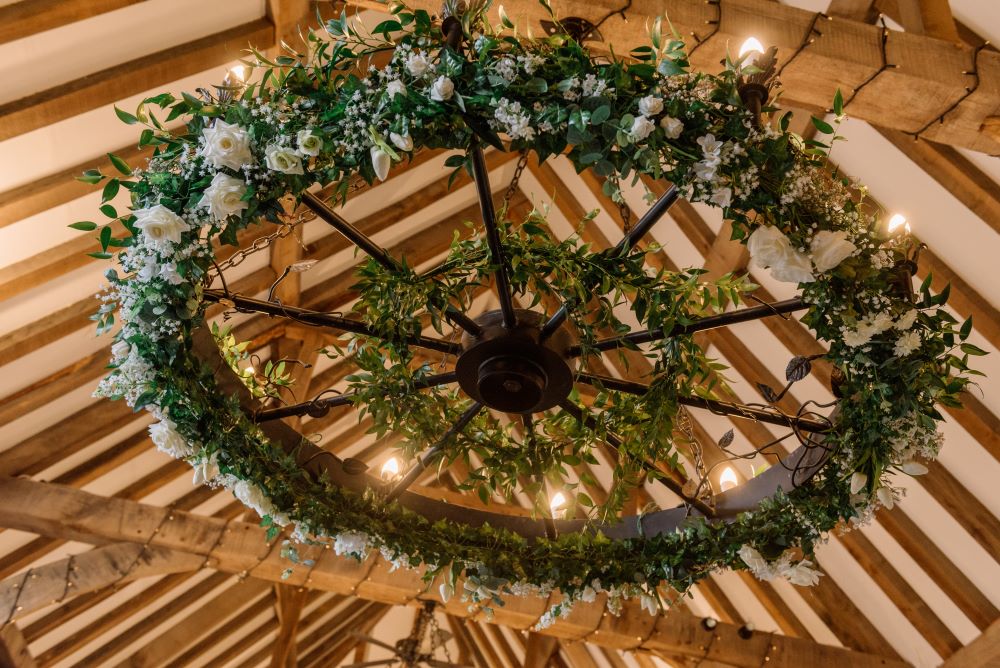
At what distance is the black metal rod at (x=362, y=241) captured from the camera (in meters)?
1.53

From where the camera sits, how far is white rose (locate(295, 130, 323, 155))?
4.38ft

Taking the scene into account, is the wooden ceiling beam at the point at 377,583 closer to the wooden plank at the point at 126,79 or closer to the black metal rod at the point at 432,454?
the wooden plank at the point at 126,79

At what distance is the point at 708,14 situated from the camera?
265 cm

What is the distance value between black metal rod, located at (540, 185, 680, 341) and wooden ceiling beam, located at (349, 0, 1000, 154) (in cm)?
129

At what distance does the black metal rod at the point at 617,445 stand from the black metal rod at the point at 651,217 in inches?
15.9

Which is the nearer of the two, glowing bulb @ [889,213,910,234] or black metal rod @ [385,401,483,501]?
glowing bulb @ [889,213,910,234]

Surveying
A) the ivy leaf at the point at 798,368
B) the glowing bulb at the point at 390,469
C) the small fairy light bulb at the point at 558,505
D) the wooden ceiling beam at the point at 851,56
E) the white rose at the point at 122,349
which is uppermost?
the wooden ceiling beam at the point at 851,56

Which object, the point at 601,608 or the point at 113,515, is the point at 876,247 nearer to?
the point at 601,608

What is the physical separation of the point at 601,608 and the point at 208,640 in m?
6.44

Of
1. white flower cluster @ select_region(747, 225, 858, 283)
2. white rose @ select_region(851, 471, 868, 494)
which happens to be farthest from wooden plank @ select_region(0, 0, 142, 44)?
white rose @ select_region(851, 471, 868, 494)

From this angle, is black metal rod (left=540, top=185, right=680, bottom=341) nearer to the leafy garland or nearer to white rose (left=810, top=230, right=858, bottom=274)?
the leafy garland

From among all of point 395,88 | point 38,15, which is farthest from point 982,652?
point 38,15

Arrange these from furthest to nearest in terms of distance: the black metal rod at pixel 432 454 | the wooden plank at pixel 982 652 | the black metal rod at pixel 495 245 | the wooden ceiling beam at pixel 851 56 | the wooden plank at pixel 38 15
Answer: the wooden plank at pixel 982 652, the wooden plank at pixel 38 15, the wooden ceiling beam at pixel 851 56, the black metal rod at pixel 432 454, the black metal rod at pixel 495 245

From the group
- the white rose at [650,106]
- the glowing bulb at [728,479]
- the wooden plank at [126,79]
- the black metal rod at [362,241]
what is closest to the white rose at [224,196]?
the black metal rod at [362,241]
